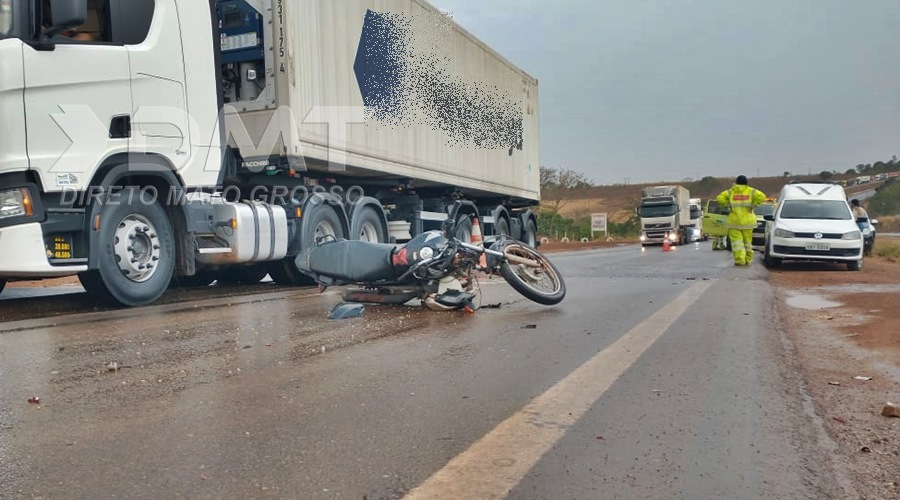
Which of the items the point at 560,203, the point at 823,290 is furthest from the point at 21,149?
the point at 560,203

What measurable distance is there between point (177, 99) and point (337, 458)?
5.76 metres

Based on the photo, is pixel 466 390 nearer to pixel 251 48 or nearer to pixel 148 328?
pixel 148 328

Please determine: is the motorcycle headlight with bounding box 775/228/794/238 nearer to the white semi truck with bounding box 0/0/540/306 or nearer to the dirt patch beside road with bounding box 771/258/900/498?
the dirt patch beside road with bounding box 771/258/900/498

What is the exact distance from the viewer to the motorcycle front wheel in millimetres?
6801

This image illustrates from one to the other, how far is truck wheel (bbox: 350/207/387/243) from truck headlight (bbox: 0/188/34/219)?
4709mm

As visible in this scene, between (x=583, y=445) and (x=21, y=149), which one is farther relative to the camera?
(x=21, y=149)

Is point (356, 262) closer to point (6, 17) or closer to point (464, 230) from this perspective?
point (464, 230)

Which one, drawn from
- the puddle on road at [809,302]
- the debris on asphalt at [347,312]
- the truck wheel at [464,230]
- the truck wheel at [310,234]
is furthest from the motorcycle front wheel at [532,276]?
the truck wheel at [310,234]

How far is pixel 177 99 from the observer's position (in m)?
7.39

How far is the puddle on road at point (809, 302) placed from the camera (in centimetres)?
764

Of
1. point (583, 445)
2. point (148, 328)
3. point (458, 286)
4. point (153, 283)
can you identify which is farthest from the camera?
point (153, 283)

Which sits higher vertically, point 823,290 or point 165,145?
point 165,145

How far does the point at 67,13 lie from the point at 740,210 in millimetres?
11856

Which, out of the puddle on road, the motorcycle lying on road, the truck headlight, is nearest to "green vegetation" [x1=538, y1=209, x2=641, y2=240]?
the puddle on road
